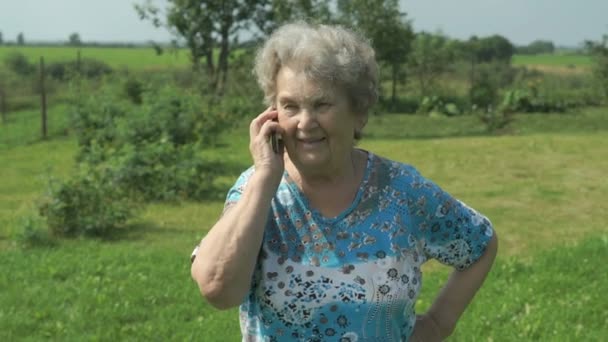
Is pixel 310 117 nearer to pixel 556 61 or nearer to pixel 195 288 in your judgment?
pixel 195 288

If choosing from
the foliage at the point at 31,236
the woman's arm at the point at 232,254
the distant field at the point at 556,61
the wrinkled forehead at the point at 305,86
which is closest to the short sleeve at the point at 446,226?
the wrinkled forehead at the point at 305,86

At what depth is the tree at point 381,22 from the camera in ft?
69.1

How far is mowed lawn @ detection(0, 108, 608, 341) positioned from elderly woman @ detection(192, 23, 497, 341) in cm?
292

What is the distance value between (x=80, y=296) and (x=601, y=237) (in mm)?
4322

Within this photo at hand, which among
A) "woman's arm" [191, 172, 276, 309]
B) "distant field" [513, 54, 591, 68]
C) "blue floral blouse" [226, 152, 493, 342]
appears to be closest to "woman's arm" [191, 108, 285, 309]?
"woman's arm" [191, 172, 276, 309]

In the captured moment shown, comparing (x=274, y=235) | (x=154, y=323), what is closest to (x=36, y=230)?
(x=154, y=323)

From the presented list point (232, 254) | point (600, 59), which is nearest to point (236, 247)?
point (232, 254)

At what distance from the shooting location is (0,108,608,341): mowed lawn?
555 centimetres

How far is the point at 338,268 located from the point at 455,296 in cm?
62

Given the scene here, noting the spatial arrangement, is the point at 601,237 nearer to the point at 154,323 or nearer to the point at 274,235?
the point at 154,323

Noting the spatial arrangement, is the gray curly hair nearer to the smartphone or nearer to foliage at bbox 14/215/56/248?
the smartphone

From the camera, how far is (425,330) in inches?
113

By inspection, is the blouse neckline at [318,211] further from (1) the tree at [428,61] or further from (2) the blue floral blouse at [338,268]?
(1) the tree at [428,61]

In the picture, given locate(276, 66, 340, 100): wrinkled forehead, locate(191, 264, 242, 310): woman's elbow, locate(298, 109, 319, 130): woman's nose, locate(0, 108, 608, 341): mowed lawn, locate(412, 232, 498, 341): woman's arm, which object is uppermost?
locate(276, 66, 340, 100): wrinkled forehead
